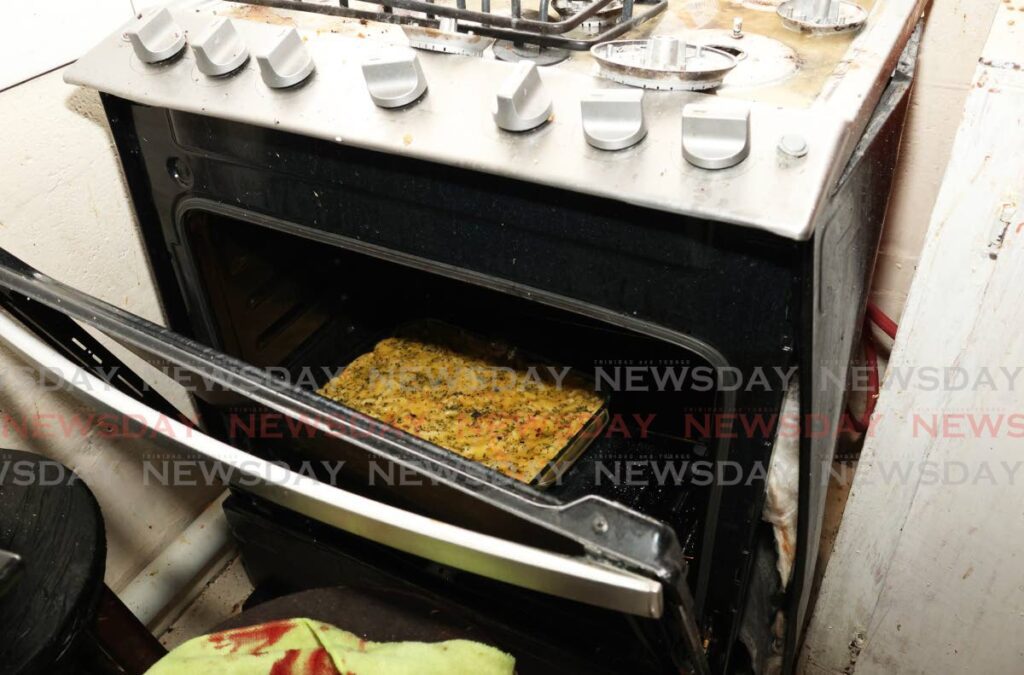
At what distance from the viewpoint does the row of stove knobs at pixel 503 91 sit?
0.70 meters

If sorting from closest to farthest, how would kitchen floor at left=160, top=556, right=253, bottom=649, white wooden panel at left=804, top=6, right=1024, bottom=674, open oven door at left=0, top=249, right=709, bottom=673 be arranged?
open oven door at left=0, top=249, right=709, bottom=673 < white wooden panel at left=804, top=6, right=1024, bottom=674 < kitchen floor at left=160, top=556, right=253, bottom=649

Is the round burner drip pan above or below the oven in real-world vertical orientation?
above

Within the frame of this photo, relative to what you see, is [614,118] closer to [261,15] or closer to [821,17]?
[821,17]

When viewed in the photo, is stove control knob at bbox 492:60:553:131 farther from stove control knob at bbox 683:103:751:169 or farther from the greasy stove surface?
stove control knob at bbox 683:103:751:169

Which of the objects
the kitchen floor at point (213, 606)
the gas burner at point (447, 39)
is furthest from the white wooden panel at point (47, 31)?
the kitchen floor at point (213, 606)

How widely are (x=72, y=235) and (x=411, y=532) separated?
89cm

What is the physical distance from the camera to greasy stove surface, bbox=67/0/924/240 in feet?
2.27

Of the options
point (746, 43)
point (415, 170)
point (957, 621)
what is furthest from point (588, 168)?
point (957, 621)

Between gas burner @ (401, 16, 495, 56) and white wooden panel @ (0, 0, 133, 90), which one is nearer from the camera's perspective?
gas burner @ (401, 16, 495, 56)

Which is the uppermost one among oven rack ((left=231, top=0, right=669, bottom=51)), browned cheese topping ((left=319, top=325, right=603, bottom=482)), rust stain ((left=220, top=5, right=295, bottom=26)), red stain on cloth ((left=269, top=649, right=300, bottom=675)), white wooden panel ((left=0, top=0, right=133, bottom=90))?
oven rack ((left=231, top=0, right=669, bottom=51))

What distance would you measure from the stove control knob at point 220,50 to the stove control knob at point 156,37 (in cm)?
6

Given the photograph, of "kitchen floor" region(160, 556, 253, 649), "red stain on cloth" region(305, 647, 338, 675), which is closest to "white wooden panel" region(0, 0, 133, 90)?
"red stain on cloth" region(305, 647, 338, 675)

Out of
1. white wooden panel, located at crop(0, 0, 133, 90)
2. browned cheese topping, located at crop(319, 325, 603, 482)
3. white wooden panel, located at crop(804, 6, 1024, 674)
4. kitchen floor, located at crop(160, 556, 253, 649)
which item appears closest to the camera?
white wooden panel, located at crop(804, 6, 1024, 674)

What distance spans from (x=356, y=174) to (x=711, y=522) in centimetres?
57
